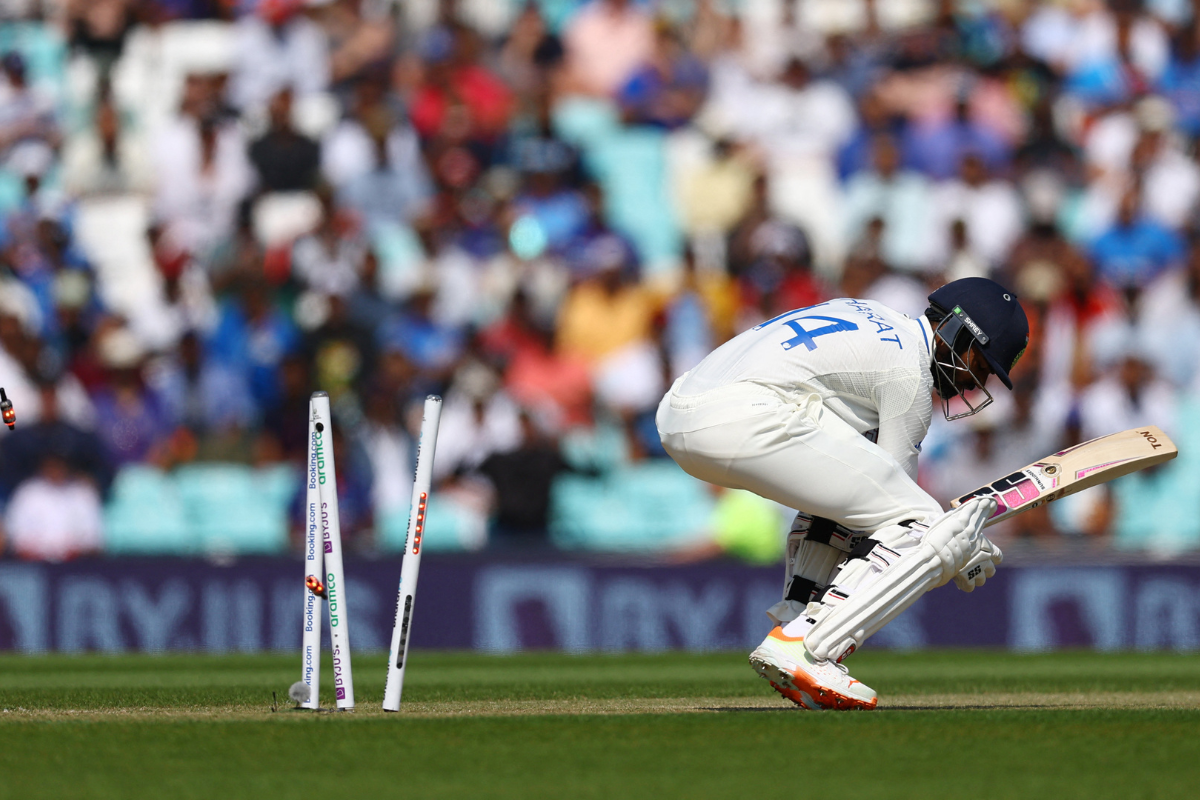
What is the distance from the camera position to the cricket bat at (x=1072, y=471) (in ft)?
20.0

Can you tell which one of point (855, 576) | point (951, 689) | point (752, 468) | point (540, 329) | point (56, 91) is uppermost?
point (56, 91)

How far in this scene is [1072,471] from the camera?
618 centimetres

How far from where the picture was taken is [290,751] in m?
4.81

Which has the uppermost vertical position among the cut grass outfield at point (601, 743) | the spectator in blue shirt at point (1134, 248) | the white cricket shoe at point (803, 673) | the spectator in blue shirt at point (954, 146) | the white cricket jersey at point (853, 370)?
the spectator in blue shirt at point (954, 146)

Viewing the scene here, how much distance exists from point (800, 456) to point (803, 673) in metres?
0.69

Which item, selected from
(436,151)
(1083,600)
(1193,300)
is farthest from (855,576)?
(436,151)

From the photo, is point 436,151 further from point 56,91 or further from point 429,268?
point 56,91

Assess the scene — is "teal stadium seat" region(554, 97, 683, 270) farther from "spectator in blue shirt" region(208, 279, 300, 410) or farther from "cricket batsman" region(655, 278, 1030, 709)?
"cricket batsman" region(655, 278, 1030, 709)

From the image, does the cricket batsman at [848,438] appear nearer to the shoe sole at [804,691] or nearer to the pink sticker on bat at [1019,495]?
the shoe sole at [804,691]

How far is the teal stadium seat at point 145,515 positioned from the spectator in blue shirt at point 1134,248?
23.1 feet

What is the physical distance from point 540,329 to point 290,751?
8.70 meters

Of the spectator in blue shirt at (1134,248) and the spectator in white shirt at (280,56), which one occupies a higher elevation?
the spectator in white shirt at (280,56)

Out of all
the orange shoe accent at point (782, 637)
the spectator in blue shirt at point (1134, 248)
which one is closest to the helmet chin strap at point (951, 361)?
the orange shoe accent at point (782, 637)

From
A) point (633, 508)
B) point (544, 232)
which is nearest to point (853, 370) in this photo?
point (633, 508)
